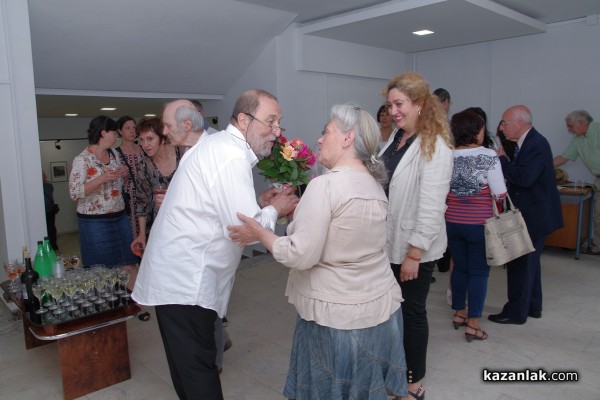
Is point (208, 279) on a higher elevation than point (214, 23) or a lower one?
lower

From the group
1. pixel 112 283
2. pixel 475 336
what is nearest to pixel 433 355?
pixel 475 336

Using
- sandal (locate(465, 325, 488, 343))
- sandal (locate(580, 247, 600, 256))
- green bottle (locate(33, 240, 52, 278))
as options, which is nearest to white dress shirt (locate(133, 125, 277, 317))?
green bottle (locate(33, 240, 52, 278))

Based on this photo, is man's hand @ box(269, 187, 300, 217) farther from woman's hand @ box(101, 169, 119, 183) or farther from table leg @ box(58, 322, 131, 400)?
woman's hand @ box(101, 169, 119, 183)

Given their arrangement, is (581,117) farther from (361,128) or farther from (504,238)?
(361,128)

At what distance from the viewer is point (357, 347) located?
187cm

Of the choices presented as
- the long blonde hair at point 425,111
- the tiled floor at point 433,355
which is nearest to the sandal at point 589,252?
the tiled floor at point 433,355

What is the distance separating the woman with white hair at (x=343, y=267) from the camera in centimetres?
176

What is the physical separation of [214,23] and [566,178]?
15.8ft

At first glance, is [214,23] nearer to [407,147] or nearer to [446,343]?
[407,147]

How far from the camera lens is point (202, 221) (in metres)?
1.99

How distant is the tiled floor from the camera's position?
2836mm

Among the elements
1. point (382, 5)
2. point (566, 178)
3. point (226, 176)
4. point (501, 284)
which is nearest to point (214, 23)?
point (382, 5)

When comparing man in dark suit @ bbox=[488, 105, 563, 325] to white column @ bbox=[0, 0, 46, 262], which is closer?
man in dark suit @ bbox=[488, 105, 563, 325]

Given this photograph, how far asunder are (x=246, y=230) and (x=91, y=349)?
1.62 m
